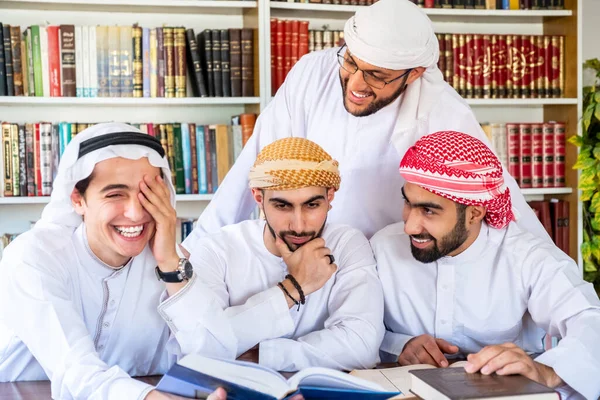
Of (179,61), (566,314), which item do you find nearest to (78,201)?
(566,314)

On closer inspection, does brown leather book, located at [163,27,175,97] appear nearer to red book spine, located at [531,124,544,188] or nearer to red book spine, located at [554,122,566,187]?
red book spine, located at [531,124,544,188]

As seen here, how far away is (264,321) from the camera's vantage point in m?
2.00

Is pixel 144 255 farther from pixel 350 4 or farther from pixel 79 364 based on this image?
pixel 350 4

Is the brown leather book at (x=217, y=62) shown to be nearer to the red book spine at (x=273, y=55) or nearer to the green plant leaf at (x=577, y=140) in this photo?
the red book spine at (x=273, y=55)

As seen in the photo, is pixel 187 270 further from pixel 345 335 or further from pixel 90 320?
pixel 345 335

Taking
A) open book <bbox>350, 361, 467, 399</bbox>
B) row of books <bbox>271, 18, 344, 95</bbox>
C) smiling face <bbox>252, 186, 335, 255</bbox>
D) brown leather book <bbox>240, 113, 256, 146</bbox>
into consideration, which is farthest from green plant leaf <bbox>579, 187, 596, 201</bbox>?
open book <bbox>350, 361, 467, 399</bbox>

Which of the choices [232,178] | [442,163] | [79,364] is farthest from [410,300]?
[79,364]

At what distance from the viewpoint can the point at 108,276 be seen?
6.55ft

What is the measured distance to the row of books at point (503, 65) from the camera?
415cm

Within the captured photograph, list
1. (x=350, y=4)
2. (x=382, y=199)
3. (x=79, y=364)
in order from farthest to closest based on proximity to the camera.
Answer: (x=350, y=4) → (x=382, y=199) → (x=79, y=364)

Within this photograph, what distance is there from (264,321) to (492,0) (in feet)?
9.27

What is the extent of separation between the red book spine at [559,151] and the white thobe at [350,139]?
1908 mm

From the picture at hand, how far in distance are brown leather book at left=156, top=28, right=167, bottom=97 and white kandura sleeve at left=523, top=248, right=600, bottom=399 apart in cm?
225

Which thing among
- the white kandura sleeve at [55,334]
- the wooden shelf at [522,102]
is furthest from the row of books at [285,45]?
the white kandura sleeve at [55,334]
